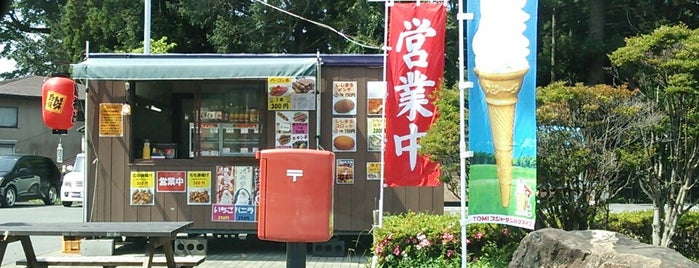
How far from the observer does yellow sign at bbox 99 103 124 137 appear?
408 inches

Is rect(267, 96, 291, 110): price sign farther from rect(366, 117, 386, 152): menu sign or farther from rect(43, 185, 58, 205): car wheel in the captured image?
rect(43, 185, 58, 205): car wheel

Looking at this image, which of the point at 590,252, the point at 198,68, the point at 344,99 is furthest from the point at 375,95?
the point at 590,252

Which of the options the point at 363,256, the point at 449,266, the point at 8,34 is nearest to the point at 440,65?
the point at 449,266

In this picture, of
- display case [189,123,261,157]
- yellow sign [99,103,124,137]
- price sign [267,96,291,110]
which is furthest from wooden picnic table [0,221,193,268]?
price sign [267,96,291,110]

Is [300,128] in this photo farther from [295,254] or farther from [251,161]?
[295,254]

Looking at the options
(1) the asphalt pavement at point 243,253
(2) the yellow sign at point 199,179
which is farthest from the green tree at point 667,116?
(2) the yellow sign at point 199,179

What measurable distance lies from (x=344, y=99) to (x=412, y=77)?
1.92 meters

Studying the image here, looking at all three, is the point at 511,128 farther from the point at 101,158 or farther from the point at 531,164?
the point at 101,158

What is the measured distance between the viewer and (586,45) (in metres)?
24.7

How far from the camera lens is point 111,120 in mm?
10367

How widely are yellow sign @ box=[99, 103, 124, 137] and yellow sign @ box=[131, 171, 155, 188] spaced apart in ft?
1.98

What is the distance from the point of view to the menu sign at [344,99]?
10.3 meters

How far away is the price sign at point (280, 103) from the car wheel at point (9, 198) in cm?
1642

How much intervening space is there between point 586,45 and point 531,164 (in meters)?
19.5
